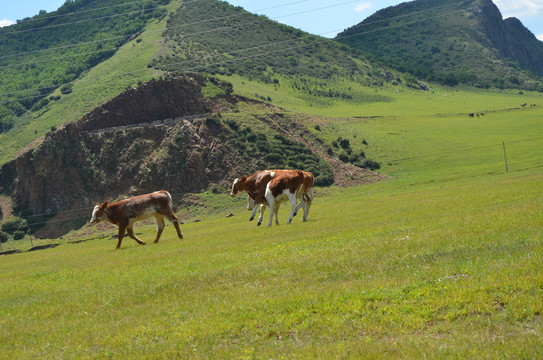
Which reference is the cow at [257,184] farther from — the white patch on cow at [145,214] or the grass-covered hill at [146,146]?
the grass-covered hill at [146,146]

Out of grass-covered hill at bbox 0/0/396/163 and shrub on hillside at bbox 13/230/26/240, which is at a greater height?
grass-covered hill at bbox 0/0/396/163

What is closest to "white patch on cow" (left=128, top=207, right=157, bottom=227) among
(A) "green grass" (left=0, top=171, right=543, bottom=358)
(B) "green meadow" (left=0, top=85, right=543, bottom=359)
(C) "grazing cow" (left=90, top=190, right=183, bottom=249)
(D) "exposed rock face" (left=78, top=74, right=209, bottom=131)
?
(C) "grazing cow" (left=90, top=190, right=183, bottom=249)

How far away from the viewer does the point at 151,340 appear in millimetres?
9047

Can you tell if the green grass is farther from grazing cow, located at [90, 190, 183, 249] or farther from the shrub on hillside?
the shrub on hillside

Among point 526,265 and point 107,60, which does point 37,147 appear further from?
point 526,265

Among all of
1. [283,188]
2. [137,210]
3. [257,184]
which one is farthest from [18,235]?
[283,188]

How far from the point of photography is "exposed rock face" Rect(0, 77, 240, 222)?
79812 mm

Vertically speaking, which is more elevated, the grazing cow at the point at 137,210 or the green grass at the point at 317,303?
the grazing cow at the point at 137,210

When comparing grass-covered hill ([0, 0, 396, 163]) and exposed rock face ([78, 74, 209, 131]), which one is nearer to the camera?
exposed rock face ([78, 74, 209, 131])

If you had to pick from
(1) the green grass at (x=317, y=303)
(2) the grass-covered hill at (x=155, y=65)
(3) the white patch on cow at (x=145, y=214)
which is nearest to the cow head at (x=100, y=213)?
(3) the white patch on cow at (x=145, y=214)

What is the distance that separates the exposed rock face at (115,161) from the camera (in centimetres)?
7981

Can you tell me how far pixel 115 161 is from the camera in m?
84.8

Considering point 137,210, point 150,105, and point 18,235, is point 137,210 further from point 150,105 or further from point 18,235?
point 150,105

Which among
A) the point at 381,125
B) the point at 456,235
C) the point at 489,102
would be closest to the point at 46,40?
the point at 381,125
